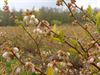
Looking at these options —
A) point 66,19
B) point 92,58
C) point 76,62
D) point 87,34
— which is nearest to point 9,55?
point 92,58

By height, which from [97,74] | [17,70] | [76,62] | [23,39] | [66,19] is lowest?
[66,19]

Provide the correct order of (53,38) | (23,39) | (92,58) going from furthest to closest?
(23,39) → (53,38) → (92,58)

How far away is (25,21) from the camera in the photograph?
6.61ft

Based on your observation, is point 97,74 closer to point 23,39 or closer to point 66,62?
point 66,62

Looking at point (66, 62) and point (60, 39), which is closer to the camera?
point (60, 39)

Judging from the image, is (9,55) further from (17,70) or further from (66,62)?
(66,62)

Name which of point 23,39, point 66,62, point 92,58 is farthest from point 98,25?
point 23,39

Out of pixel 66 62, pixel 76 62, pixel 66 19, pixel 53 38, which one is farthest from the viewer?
pixel 66 19

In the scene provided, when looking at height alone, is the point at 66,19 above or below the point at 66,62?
below

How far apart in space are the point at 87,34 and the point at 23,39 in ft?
42.0

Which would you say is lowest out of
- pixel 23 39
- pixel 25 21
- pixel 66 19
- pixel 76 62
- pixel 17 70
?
pixel 66 19

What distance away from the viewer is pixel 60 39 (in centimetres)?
194

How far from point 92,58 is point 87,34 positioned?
34 cm

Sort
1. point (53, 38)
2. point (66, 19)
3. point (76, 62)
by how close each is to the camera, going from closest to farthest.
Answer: point (53, 38) < point (76, 62) < point (66, 19)
